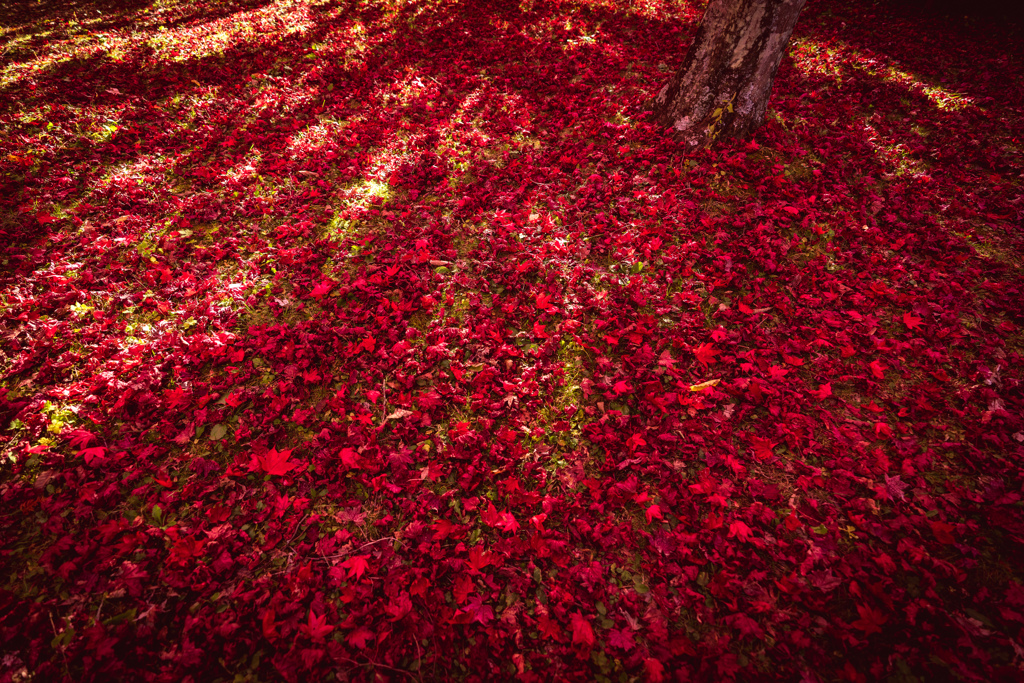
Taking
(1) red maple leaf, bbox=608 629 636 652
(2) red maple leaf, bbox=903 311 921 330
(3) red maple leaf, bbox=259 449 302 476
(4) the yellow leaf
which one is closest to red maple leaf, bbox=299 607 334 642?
(3) red maple leaf, bbox=259 449 302 476

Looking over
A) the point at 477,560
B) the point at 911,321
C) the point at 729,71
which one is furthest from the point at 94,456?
the point at 729,71

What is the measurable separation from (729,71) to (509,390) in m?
5.18

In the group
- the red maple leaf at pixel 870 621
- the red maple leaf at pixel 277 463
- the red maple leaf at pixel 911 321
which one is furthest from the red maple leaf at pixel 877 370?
the red maple leaf at pixel 277 463

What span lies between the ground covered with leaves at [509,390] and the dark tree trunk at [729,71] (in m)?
0.35

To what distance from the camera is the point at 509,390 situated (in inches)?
139

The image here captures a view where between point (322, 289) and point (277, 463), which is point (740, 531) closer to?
point (277, 463)

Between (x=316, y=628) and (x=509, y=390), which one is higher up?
(x=509, y=390)

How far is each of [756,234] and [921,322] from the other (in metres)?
1.74

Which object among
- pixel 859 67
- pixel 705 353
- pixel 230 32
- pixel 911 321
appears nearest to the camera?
pixel 705 353

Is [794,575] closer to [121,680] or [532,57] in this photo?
[121,680]

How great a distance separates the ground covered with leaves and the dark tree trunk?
0.35 metres

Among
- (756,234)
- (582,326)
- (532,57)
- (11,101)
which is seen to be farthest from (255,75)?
(756,234)

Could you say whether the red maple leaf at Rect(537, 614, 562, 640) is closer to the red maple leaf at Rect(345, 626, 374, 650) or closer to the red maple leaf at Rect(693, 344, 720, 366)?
the red maple leaf at Rect(345, 626, 374, 650)

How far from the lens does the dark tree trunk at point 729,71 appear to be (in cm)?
486
